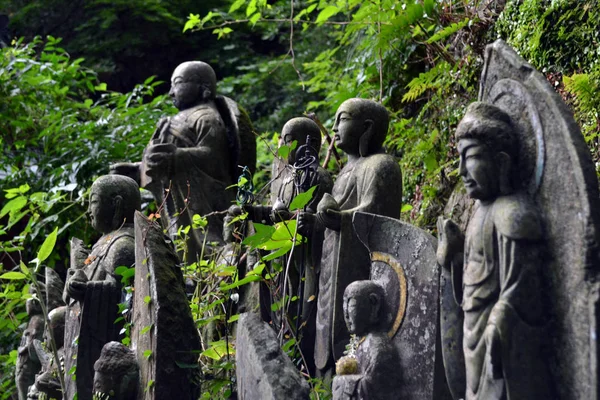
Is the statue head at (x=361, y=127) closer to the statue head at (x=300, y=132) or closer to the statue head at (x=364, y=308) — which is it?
the statue head at (x=300, y=132)

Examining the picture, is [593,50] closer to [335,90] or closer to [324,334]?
[324,334]

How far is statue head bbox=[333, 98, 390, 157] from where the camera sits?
7277mm

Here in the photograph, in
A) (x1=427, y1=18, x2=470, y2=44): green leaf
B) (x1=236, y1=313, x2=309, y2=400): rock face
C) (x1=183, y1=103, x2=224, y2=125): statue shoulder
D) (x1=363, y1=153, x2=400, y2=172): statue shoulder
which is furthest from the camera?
(x1=183, y1=103, x2=224, y2=125): statue shoulder

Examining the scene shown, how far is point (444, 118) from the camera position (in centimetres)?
1027

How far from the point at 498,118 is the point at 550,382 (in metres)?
1.17

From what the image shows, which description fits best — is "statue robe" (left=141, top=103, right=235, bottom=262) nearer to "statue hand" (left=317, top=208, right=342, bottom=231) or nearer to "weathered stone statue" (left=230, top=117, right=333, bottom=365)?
"weathered stone statue" (left=230, top=117, right=333, bottom=365)

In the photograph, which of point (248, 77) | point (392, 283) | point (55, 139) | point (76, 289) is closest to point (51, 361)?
point (76, 289)

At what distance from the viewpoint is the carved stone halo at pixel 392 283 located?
5992 mm

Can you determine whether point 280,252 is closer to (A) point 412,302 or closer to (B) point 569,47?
(A) point 412,302

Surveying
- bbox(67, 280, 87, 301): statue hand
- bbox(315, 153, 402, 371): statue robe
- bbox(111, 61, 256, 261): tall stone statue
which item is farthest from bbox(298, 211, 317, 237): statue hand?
bbox(111, 61, 256, 261): tall stone statue

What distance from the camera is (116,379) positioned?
6.75 metres

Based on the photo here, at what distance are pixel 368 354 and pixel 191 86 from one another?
494 cm

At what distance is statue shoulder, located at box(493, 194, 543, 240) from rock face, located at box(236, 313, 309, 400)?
4.41ft

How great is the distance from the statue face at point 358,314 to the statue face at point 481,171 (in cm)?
134
